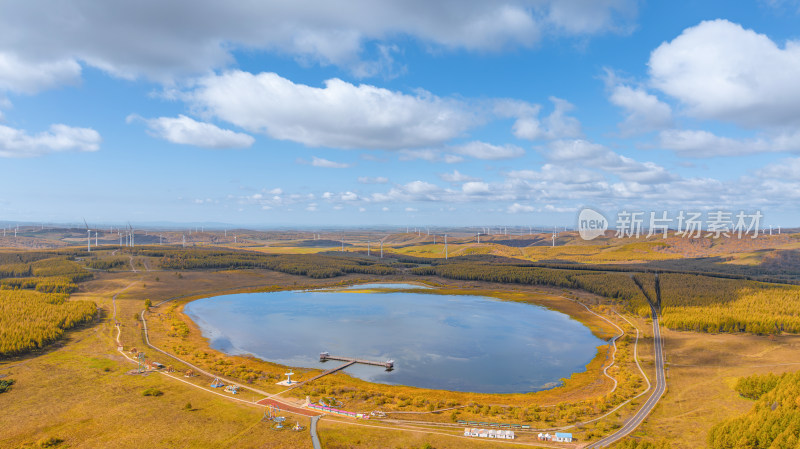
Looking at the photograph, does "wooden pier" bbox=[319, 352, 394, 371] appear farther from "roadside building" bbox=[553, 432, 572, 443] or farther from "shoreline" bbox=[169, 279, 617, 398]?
"roadside building" bbox=[553, 432, 572, 443]

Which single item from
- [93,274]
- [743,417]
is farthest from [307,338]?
[93,274]

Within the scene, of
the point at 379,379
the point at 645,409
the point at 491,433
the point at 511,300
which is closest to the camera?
the point at 491,433

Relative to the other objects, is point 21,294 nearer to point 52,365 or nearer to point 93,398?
point 52,365

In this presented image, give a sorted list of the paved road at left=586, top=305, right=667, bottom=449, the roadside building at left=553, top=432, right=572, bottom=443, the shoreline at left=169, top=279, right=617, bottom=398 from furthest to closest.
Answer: the shoreline at left=169, top=279, right=617, bottom=398, the paved road at left=586, top=305, right=667, bottom=449, the roadside building at left=553, top=432, right=572, bottom=443

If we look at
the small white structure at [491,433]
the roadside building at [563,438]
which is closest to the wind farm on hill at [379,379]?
the small white structure at [491,433]

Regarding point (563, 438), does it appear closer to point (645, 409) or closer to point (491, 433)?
point (491, 433)

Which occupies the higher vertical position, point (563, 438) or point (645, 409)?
point (563, 438)

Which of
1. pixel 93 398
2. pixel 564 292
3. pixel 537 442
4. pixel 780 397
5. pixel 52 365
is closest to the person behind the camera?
pixel 537 442

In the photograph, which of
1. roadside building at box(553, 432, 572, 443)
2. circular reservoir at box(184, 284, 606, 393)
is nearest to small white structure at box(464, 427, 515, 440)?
roadside building at box(553, 432, 572, 443)

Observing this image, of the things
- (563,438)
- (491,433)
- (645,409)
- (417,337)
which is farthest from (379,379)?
(645,409)
